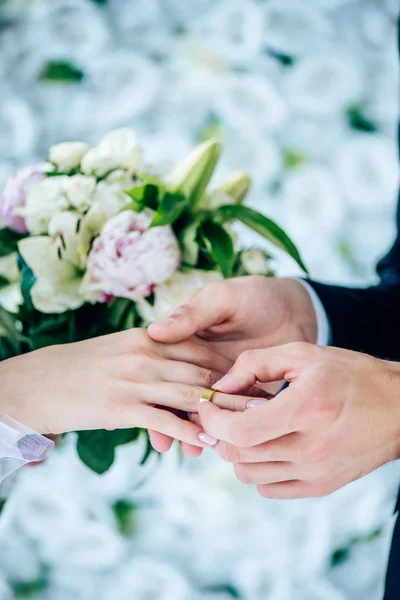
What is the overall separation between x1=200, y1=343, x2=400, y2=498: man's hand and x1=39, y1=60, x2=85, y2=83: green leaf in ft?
2.94

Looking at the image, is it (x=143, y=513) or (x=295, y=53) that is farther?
(x=295, y=53)

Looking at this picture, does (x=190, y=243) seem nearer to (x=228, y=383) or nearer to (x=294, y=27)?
(x=228, y=383)

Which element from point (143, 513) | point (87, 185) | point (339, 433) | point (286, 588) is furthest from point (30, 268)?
point (286, 588)

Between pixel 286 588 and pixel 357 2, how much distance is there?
3.99 feet

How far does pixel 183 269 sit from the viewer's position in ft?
2.24

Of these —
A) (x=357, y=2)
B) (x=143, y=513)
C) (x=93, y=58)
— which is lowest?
(x=143, y=513)

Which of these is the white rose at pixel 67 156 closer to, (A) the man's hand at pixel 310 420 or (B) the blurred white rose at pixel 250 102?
(A) the man's hand at pixel 310 420

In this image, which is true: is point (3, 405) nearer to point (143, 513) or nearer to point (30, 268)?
point (30, 268)

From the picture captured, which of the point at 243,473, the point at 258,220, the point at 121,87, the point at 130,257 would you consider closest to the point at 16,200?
the point at 130,257

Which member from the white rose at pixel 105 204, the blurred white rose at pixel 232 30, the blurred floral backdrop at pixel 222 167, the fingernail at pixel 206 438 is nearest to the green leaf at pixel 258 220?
the white rose at pixel 105 204

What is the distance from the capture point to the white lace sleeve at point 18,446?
571mm

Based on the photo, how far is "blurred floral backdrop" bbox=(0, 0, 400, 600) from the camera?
1141 mm

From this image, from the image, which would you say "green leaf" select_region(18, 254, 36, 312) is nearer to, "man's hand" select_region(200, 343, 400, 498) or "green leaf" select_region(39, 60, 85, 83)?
"man's hand" select_region(200, 343, 400, 498)

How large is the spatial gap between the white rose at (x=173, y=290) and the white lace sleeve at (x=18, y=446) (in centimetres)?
18
